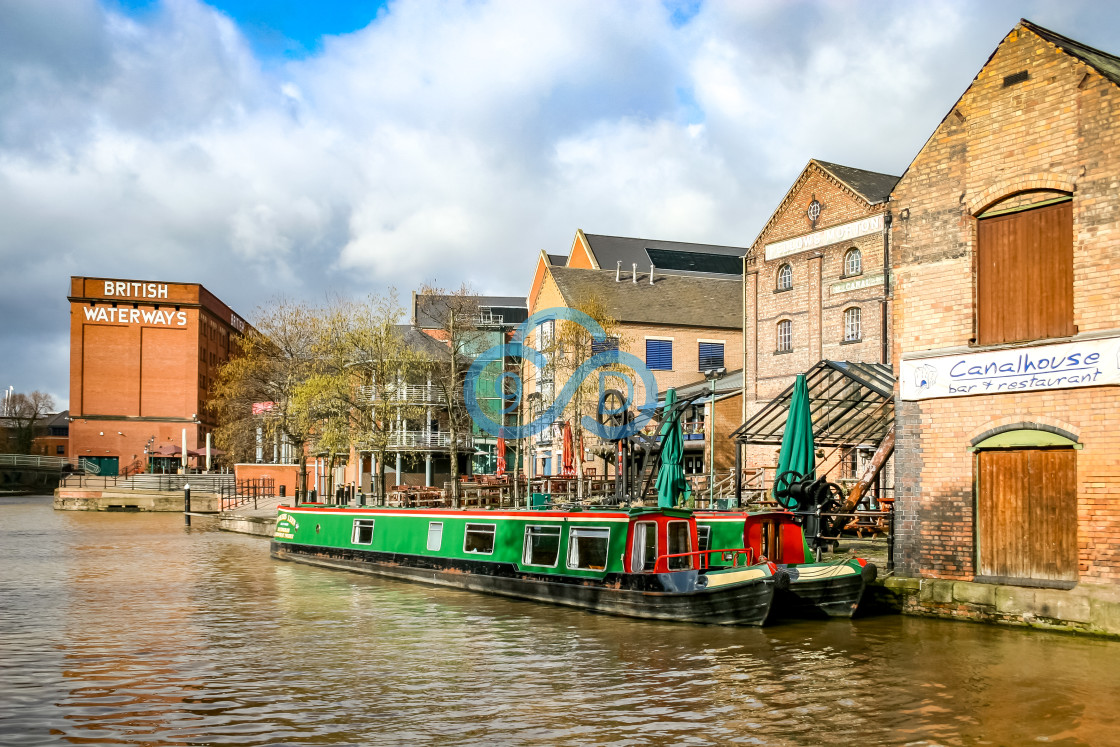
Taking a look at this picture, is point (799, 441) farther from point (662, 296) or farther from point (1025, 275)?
point (662, 296)

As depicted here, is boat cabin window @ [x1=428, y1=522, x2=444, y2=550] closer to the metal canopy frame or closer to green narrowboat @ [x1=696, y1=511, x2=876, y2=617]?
green narrowboat @ [x1=696, y1=511, x2=876, y2=617]

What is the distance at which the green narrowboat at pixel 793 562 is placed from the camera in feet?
53.2

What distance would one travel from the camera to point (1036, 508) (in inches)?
584

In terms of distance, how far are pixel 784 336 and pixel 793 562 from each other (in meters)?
19.6

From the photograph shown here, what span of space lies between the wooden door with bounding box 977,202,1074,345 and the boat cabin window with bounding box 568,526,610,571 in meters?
7.10

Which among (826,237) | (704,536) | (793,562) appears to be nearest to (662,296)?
(826,237)

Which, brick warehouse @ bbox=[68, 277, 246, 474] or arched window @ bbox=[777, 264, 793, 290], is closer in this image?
arched window @ bbox=[777, 264, 793, 290]

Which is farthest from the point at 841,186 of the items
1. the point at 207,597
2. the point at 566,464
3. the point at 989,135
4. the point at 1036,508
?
the point at 207,597

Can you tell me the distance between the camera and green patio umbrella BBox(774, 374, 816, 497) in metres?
19.5

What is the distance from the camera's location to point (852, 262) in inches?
1334

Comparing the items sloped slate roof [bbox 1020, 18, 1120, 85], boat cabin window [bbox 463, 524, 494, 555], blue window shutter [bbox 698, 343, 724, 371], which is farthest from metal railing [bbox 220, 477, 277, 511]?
sloped slate roof [bbox 1020, 18, 1120, 85]

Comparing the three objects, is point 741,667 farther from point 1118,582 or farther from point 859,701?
point 1118,582

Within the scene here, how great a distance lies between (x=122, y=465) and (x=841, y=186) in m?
61.9

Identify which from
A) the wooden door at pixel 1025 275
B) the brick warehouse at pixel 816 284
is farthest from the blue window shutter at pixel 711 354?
the wooden door at pixel 1025 275
